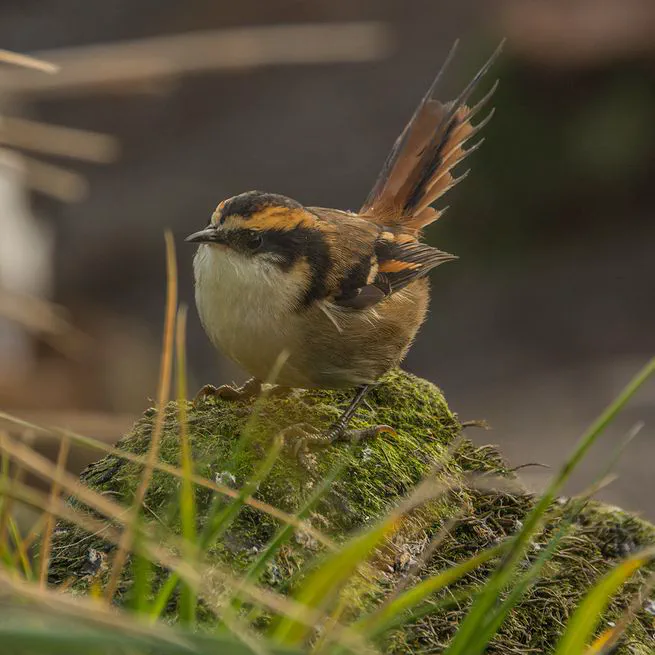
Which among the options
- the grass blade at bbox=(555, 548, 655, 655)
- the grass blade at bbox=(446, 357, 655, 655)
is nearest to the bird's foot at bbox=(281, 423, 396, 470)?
the grass blade at bbox=(446, 357, 655, 655)

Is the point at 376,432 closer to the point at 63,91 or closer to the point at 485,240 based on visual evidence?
the point at 63,91

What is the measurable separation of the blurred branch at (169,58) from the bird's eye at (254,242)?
1.13m

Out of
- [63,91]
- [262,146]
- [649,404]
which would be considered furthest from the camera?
[262,146]

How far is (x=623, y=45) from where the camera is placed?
13969 mm

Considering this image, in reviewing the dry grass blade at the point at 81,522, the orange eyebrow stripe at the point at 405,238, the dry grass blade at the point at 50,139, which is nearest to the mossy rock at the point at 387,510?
the dry grass blade at the point at 81,522

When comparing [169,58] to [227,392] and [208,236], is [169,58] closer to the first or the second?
[208,236]

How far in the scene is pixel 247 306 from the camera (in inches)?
152

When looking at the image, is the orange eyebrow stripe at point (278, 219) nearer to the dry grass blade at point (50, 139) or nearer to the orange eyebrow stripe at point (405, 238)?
the orange eyebrow stripe at point (405, 238)

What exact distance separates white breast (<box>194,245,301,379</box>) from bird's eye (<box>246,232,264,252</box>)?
0.04m

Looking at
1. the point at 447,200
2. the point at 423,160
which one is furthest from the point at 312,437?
the point at 447,200

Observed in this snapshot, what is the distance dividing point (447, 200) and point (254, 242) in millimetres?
9454

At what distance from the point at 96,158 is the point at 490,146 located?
11426mm

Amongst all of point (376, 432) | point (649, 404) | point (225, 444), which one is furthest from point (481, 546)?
point (649, 404)

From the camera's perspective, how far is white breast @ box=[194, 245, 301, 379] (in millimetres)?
3855
